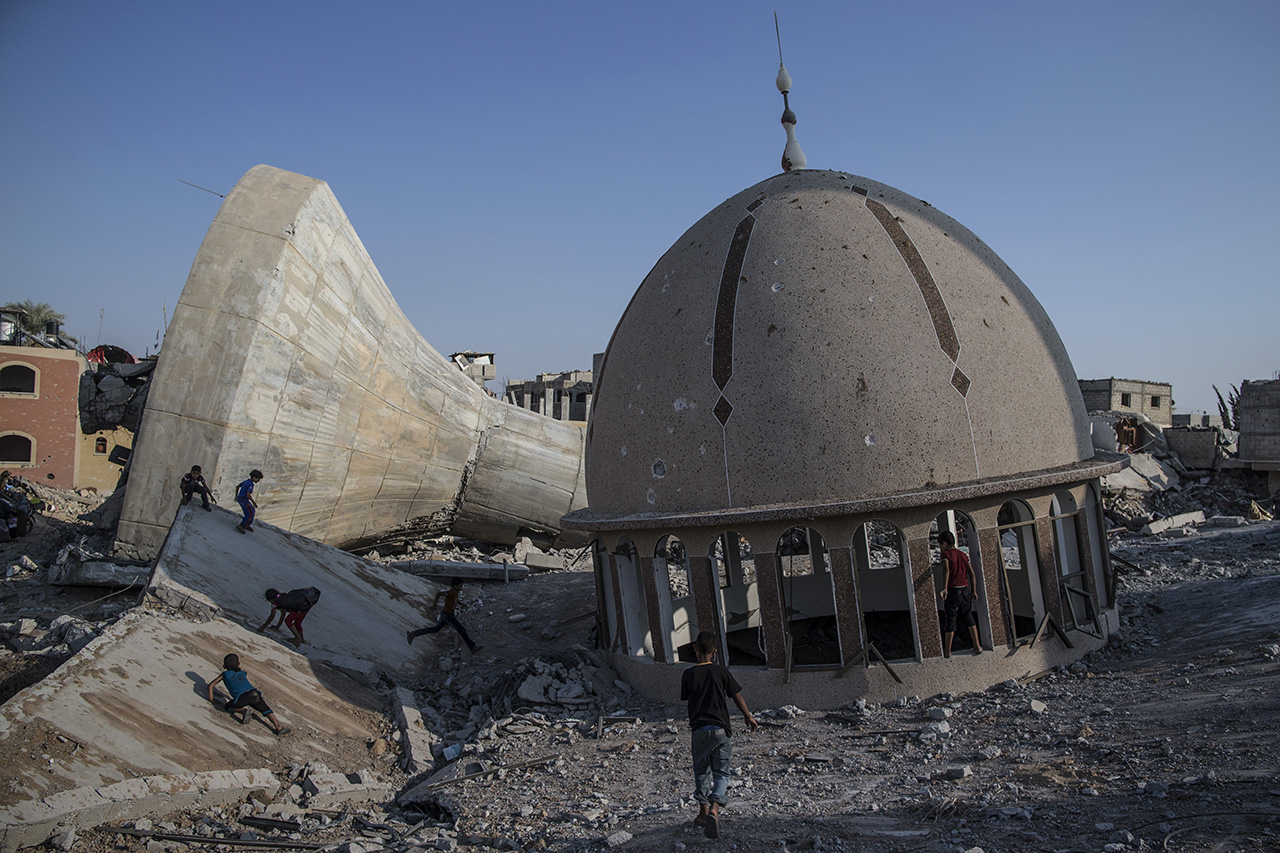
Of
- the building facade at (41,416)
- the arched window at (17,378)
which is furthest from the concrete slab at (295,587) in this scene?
the arched window at (17,378)

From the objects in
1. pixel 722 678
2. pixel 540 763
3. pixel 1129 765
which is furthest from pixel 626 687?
pixel 1129 765

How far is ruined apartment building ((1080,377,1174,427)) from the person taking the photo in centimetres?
3094

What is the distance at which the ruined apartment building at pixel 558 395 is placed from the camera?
41750 mm

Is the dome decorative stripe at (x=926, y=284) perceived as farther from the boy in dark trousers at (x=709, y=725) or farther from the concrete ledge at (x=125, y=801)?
the concrete ledge at (x=125, y=801)

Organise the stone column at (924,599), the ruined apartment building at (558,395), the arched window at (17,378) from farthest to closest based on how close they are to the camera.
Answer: the ruined apartment building at (558,395), the arched window at (17,378), the stone column at (924,599)

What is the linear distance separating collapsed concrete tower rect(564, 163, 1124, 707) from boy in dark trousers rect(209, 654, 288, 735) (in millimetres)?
4025

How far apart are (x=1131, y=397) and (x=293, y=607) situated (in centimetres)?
3086

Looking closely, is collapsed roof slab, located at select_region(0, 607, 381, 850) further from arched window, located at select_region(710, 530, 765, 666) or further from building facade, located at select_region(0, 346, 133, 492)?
building facade, located at select_region(0, 346, 133, 492)

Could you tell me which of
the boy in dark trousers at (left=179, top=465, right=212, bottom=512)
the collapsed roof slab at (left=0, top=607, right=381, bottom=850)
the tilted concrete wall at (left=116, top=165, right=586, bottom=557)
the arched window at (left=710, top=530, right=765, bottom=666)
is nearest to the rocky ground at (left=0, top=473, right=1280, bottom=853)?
the collapsed roof slab at (left=0, top=607, right=381, bottom=850)

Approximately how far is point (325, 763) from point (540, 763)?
2.17 meters

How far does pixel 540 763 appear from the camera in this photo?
8.51m

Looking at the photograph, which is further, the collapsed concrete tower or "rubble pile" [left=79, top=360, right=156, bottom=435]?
"rubble pile" [left=79, top=360, right=156, bottom=435]

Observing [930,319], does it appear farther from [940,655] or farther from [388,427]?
[388,427]

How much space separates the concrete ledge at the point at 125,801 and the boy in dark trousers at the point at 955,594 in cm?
687
